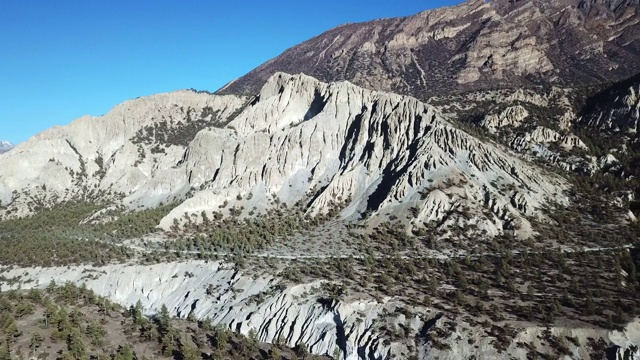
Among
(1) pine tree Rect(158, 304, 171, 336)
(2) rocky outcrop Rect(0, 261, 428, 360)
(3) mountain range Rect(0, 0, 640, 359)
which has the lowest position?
(1) pine tree Rect(158, 304, 171, 336)

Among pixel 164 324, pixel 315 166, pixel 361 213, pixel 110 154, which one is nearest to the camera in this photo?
pixel 164 324

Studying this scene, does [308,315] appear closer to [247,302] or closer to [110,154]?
[247,302]

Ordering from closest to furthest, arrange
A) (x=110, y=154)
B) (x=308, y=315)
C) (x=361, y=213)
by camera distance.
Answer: (x=308, y=315)
(x=361, y=213)
(x=110, y=154)

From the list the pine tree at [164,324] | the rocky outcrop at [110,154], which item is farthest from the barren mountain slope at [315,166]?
the pine tree at [164,324]

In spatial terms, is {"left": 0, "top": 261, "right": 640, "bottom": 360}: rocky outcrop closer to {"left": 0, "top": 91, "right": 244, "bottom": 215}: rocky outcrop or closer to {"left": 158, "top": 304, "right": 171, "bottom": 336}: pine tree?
{"left": 158, "top": 304, "right": 171, "bottom": 336}: pine tree

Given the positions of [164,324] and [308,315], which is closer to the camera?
[308,315]

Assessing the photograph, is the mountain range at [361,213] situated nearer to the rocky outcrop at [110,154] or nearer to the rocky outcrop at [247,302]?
the rocky outcrop at [247,302]

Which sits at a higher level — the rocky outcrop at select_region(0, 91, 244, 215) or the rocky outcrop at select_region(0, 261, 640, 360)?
the rocky outcrop at select_region(0, 91, 244, 215)

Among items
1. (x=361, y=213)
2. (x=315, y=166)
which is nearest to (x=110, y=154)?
(x=315, y=166)

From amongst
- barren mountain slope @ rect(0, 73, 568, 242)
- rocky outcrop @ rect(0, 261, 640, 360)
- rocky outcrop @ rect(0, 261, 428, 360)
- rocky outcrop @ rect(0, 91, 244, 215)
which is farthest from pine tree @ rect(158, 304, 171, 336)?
rocky outcrop @ rect(0, 91, 244, 215)
